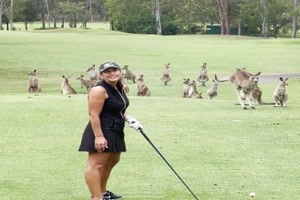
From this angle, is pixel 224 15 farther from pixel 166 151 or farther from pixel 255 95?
pixel 166 151

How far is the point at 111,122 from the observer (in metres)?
7.34

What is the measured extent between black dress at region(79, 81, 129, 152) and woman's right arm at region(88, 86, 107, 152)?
81mm

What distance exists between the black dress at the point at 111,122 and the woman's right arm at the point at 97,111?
8 cm

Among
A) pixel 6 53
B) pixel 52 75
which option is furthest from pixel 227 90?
pixel 6 53

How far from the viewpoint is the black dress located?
287 inches

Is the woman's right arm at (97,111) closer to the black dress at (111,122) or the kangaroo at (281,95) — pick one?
the black dress at (111,122)

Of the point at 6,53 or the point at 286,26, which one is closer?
the point at 6,53

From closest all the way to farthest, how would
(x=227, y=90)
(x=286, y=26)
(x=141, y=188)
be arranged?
(x=141, y=188), (x=227, y=90), (x=286, y=26)

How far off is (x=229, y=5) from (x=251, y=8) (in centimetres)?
429

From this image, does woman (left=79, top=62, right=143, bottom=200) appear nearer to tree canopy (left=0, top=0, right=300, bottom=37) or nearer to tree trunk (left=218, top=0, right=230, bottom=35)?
tree canopy (left=0, top=0, right=300, bottom=37)

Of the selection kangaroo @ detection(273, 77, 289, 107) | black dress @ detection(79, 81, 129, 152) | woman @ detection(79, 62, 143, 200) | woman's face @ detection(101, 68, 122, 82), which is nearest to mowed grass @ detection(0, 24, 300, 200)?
kangaroo @ detection(273, 77, 289, 107)

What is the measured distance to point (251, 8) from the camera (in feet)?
282

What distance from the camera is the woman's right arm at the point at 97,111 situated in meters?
7.16

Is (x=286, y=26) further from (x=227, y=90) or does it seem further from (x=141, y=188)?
(x=141, y=188)
